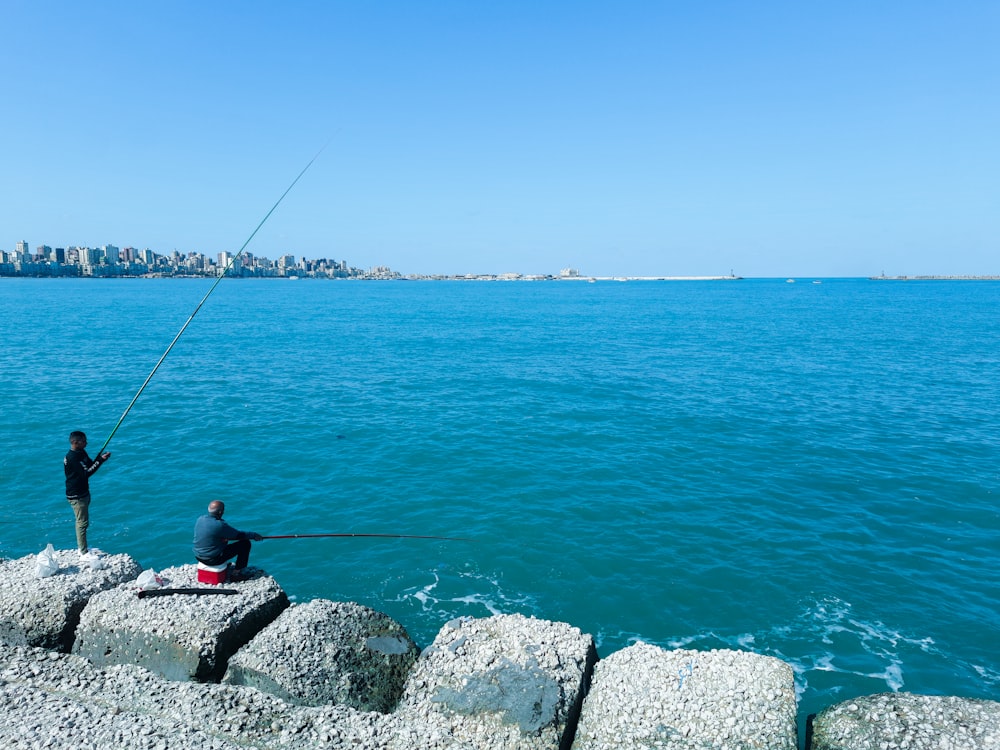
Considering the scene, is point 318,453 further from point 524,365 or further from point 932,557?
point 524,365

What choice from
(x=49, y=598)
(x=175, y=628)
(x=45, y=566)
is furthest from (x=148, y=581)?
(x=45, y=566)

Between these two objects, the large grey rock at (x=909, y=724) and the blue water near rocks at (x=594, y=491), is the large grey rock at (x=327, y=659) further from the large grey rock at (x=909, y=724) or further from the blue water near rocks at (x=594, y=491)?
the large grey rock at (x=909, y=724)

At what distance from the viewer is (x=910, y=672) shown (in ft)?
38.1

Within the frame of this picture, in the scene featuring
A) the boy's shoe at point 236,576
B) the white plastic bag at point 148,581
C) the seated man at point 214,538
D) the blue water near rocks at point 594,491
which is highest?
the seated man at point 214,538

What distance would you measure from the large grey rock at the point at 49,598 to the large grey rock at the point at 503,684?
6.14 meters

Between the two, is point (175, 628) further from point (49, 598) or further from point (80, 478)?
point (80, 478)

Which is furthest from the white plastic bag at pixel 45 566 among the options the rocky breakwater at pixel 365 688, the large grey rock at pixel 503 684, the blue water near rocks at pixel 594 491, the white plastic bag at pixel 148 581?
the large grey rock at pixel 503 684

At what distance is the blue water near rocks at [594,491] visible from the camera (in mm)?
13367

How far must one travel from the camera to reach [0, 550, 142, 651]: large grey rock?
9992 mm

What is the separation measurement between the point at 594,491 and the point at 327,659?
1258cm

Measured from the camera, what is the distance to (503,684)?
8562 mm

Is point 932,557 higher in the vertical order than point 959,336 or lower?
lower

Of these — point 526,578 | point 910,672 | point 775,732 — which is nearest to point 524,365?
point 526,578

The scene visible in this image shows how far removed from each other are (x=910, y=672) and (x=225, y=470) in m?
20.9
